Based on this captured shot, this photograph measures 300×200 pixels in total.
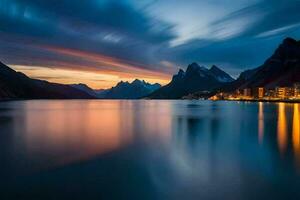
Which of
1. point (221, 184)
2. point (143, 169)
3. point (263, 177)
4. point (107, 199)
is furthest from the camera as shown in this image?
point (143, 169)

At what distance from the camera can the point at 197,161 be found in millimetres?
19062

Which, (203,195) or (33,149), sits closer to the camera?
(203,195)

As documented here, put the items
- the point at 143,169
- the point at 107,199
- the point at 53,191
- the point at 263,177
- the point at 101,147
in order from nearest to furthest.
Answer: the point at 107,199 → the point at 53,191 → the point at 263,177 → the point at 143,169 → the point at 101,147

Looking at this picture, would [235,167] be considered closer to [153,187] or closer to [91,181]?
[153,187]

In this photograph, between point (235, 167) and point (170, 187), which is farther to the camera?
point (235, 167)

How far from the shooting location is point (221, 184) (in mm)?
13547

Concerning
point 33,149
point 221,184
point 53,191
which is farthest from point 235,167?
point 33,149

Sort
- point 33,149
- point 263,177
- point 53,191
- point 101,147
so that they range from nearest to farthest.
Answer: point 53,191 < point 263,177 < point 33,149 < point 101,147

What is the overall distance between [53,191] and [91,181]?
2107mm

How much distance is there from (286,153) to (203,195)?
1315 cm

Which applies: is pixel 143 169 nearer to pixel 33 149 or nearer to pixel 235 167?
pixel 235 167

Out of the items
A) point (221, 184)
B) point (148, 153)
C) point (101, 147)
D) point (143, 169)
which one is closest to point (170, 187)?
point (221, 184)

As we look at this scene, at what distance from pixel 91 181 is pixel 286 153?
16179 millimetres

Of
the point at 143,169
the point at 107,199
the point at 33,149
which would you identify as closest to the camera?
the point at 107,199
